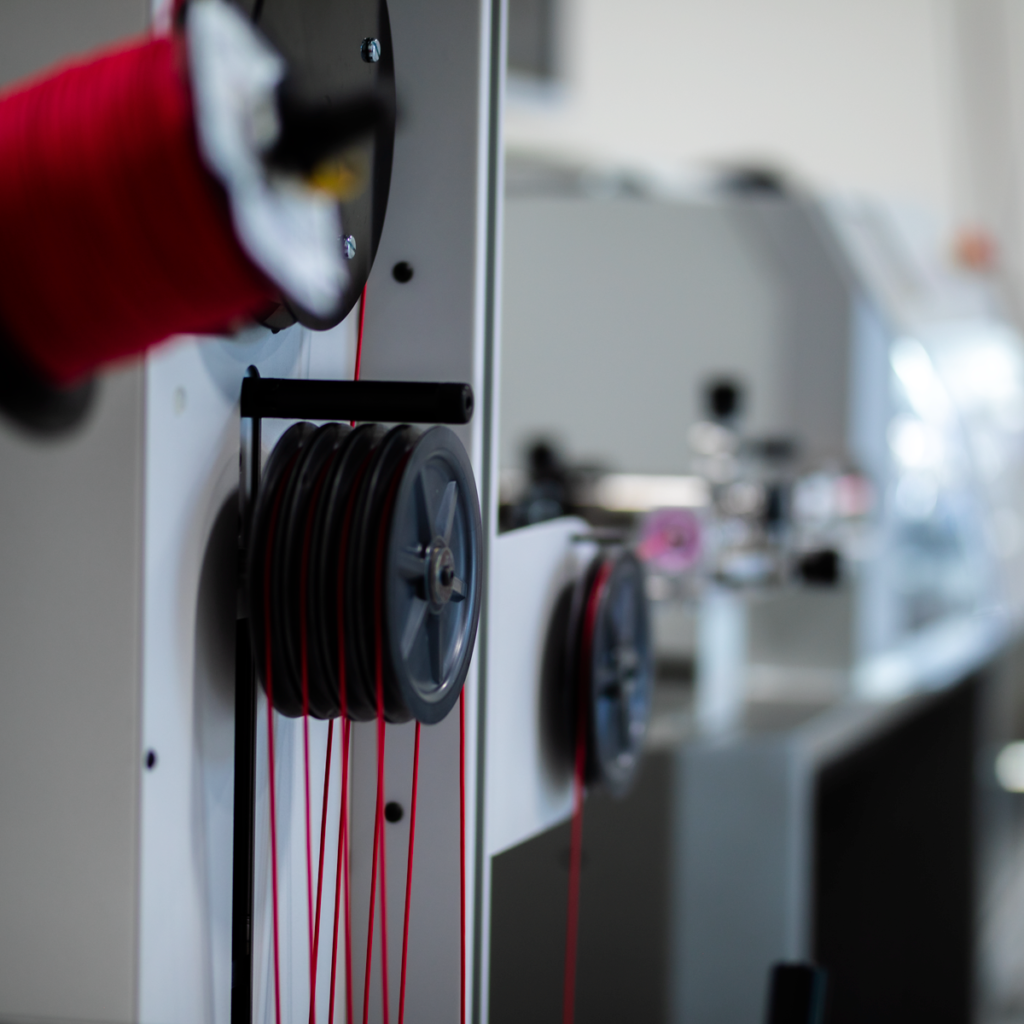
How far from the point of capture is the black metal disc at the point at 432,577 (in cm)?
61

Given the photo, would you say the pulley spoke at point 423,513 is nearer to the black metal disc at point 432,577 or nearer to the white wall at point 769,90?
the black metal disc at point 432,577

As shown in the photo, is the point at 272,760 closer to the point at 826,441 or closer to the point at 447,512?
the point at 447,512

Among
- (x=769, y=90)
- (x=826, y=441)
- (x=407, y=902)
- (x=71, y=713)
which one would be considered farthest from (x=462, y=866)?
(x=769, y=90)

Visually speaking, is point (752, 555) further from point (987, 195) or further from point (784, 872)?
point (987, 195)

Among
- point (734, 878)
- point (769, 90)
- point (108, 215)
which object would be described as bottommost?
point (734, 878)

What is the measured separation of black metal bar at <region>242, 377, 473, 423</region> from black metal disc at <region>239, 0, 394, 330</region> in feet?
0.11

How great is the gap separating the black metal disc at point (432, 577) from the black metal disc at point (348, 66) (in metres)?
0.09

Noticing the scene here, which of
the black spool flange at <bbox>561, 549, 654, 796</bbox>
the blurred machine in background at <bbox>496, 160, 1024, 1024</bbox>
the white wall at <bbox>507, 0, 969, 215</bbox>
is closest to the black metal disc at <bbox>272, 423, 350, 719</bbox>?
the black spool flange at <bbox>561, 549, 654, 796</bbox>

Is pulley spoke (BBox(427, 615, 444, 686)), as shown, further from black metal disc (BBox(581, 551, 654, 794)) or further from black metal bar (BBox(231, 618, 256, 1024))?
black metal disc (BBox(581, 551, 654, 794))

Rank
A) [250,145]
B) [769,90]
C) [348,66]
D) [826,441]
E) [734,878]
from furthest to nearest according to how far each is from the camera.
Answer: [769,90] → [826,441] → [734,878] → [348,66] → [250,145]

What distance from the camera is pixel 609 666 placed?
931 mm

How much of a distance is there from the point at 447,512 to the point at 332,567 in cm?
9

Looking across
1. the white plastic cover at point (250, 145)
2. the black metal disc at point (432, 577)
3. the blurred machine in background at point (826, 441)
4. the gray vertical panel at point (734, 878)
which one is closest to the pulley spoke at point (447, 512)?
the black metal disc at point (432, 577)

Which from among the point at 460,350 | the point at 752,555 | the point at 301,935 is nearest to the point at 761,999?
the point at 752,555
